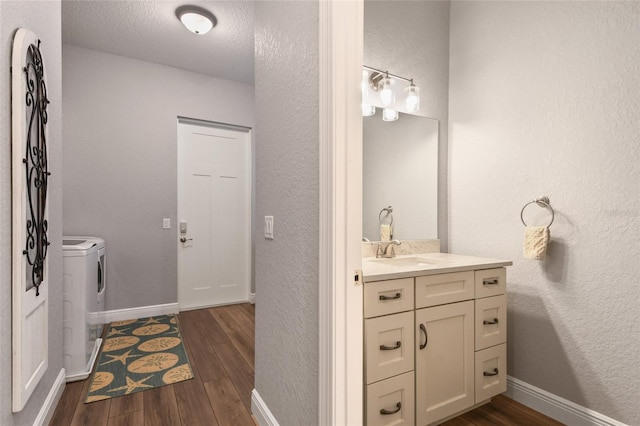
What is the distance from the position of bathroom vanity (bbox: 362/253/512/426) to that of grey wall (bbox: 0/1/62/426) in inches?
54.8

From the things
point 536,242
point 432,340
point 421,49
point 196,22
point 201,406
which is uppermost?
point 196,22

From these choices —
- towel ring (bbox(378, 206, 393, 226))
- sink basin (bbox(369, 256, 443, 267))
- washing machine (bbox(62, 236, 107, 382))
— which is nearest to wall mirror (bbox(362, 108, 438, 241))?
towel ring (bbox(378, 206, 393, 226))

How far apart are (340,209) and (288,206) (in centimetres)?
39

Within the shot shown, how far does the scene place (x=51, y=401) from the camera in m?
1.80

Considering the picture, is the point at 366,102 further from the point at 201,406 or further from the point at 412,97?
the point at 201,406

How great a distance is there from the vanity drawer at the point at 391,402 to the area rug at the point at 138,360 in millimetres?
1412

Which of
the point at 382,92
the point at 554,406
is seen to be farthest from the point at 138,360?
the point at 554,406

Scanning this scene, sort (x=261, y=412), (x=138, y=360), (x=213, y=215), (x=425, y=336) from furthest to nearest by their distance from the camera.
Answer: (x=213, y=215)
(x=138, y=360)
(x=261, y=412)
(x=425, y=336)

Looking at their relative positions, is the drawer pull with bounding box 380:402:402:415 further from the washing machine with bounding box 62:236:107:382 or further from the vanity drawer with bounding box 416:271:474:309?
the washing machine with bounding box 62:236:107:382

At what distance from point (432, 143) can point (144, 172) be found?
2.90 metres

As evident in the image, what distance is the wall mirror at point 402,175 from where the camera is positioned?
2.15m

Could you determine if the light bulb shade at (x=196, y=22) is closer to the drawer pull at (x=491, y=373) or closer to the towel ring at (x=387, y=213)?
the towel ring at (x=387, y=213)

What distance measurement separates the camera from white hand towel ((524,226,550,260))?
181 cm

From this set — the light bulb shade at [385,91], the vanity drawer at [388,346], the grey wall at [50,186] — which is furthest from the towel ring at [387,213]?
the grey wall at [50,186]
